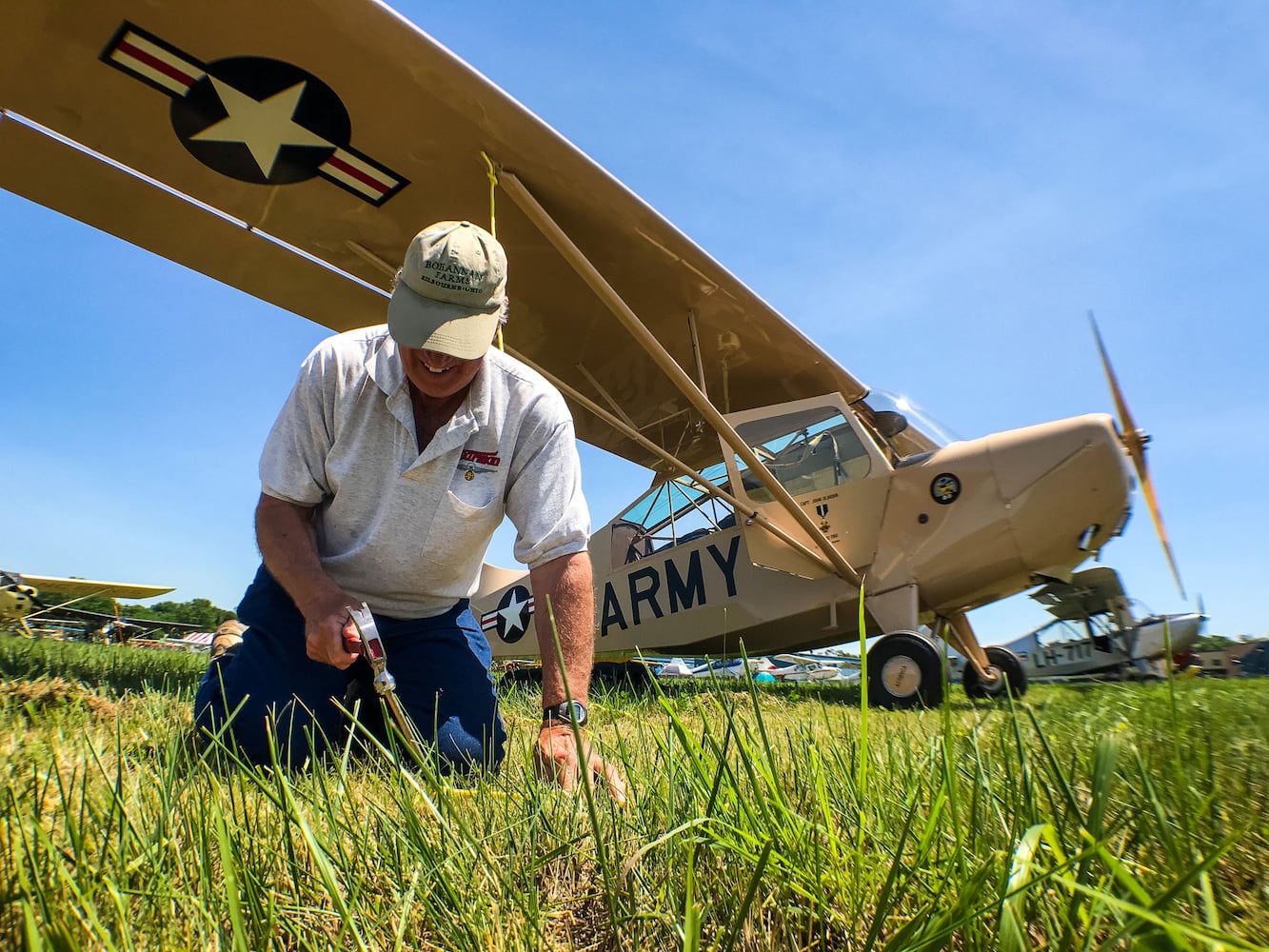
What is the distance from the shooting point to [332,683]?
2.20 meters

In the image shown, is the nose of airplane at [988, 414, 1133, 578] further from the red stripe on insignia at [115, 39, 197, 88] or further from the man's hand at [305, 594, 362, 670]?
the red stripe on insignia at [115, 39, 197, 88]

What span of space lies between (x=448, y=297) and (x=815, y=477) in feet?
13.0

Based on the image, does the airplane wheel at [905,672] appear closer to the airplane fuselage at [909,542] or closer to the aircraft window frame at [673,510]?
the airplane fuselage at [909,542]

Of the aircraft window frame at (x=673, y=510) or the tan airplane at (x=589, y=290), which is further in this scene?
the aircraft window frame at (x=673, y=510)

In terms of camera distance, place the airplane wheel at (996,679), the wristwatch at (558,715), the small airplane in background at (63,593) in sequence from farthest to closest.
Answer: the small airplane in background at (63,593)
the airplane wheel at (996,679)
the wristwatch at (558,715)

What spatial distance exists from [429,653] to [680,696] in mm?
1270

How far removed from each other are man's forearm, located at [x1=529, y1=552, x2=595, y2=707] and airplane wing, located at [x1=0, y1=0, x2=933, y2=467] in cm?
276

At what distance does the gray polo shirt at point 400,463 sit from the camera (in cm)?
212

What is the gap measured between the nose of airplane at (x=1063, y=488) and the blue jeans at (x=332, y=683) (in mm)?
3862

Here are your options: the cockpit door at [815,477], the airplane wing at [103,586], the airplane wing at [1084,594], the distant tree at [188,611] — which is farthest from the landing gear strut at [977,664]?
the distant tree at [188,611]

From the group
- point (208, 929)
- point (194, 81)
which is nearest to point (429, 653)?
point (208, 929)

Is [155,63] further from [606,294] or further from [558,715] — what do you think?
[558,715]

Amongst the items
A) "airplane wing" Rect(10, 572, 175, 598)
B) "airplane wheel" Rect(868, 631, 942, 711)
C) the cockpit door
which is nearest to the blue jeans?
"airplane wheel" Rect(868, 631, 942, 711)

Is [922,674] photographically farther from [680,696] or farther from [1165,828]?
[1165,828]
